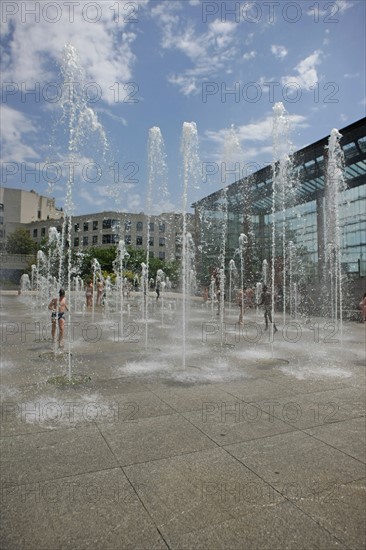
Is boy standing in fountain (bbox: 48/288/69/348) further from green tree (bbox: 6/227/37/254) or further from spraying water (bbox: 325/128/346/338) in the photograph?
green tree (bbox: 6/227/37/254)

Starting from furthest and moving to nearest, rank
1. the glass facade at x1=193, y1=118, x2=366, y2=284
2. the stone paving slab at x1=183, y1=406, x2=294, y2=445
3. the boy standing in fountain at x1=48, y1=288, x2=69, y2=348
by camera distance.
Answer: the glass facade at x1=193, y1=118, x2=366, y2=284 → the boy standing in fountain at x1=48, y1=288, x2=69, y2=348 → the stone paving slab at x1=183, y1=406, x2=294, y2=445

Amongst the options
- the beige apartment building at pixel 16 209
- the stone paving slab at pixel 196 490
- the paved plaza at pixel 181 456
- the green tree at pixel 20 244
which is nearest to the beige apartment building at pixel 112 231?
the beige apartment building at pixel 16 209

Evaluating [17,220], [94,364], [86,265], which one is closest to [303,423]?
[94,364]

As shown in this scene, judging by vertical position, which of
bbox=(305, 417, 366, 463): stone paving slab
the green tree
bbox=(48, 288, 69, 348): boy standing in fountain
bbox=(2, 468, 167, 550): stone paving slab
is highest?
the green tree

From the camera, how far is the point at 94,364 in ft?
24.5

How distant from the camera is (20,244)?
264 ft

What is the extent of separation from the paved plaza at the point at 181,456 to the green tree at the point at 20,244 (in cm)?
7863

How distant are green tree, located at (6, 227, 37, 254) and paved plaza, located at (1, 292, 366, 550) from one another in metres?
78.6

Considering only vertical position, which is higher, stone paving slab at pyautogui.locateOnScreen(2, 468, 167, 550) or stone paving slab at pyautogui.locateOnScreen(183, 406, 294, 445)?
stone paving slab at pyautogui.locateOnScreen(183, 406, 294, 445)

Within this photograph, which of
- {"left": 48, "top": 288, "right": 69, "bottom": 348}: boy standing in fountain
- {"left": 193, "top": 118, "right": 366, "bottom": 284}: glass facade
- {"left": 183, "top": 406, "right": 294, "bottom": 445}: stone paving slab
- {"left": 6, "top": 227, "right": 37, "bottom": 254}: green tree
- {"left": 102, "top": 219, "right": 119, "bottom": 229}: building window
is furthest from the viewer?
{"left": 102, "top": 219, "right": 119, "bottom": 229}: building window

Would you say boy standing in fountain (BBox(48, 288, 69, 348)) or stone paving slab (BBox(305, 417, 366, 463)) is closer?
stone paving slab (BBox(305, 417, 366, 463))

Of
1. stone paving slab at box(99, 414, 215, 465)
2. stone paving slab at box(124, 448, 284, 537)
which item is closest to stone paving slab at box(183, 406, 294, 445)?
stone paving slab at box(99, 414, 215, 465)

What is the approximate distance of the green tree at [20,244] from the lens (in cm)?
8031

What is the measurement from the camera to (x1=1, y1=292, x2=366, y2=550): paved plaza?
2656 millimetres
